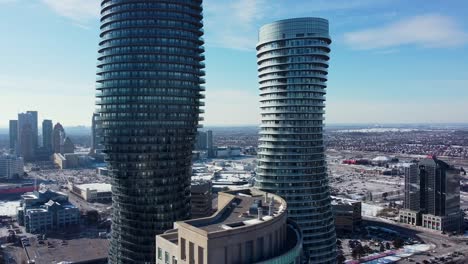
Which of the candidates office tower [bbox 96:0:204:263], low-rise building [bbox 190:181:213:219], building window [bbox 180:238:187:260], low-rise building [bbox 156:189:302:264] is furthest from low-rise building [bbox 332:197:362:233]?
building window [bbox 180:238:187:260]

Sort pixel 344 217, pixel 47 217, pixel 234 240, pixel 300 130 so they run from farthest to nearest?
pixel 47 217, pixel 344 217, pixel 300 130, pixel 234 240

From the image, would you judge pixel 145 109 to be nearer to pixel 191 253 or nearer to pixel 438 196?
pixel 191 253

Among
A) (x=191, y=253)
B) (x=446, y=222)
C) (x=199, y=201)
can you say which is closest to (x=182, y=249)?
(x=191, y=253)

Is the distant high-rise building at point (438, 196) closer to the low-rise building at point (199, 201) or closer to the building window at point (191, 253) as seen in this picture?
the low-rise building at point (199, 201)

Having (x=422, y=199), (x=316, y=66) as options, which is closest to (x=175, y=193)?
(x=316, y=66)

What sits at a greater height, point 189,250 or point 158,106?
point 158,106

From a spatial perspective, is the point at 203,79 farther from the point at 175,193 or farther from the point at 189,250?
the point at 189,250

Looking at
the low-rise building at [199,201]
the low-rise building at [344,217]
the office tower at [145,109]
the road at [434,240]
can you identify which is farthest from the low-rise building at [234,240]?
the low-rise building at [344,217]
